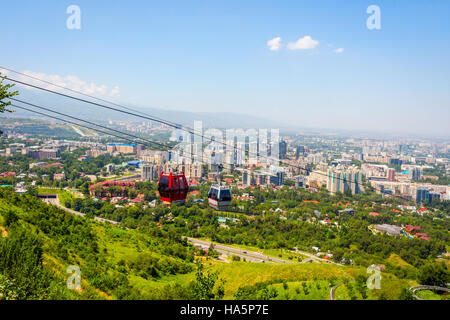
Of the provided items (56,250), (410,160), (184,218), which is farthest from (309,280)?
(410,160)

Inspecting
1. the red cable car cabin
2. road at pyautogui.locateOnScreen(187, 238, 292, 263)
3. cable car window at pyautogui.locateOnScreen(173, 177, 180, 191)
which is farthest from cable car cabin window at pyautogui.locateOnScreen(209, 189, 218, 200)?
road at pyautogui.locateOnScreen(187, 238, 292, 263)

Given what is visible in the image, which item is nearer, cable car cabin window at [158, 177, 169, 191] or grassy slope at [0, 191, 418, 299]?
grassy slope at [0, 191, 418, 299]

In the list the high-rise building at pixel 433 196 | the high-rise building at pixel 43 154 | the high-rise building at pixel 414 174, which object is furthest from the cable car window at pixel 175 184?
the high-rise building at pixel 414 174

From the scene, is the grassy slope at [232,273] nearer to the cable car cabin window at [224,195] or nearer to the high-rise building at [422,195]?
the cable car cabin window at [224,195]

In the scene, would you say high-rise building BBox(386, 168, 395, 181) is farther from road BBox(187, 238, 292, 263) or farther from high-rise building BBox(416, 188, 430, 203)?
road BBox(187, 238, 292, 263)

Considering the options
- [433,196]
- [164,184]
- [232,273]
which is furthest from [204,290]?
[433,196]

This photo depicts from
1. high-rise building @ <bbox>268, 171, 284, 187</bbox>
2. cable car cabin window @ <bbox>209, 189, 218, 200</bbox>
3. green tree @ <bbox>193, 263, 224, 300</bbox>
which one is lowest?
high-rise building @ <bbox>268, 171, 284, 187</bbox>

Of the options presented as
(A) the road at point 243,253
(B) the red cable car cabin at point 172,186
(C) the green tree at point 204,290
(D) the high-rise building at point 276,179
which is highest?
(B) the red cable car cabin at point 172,186

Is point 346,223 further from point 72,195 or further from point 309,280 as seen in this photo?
point 72,195
